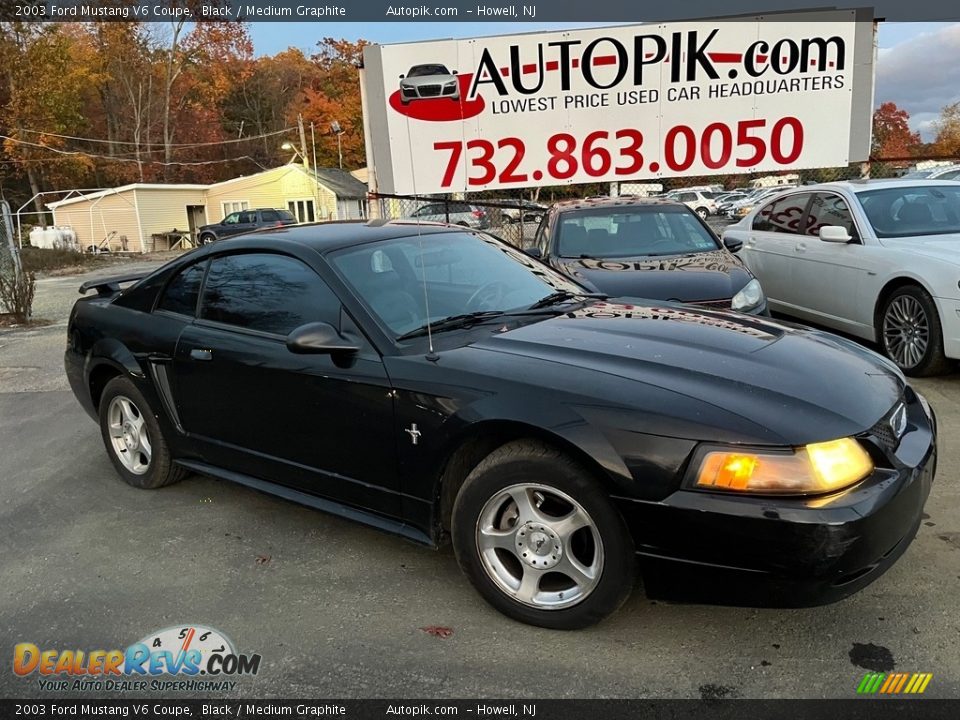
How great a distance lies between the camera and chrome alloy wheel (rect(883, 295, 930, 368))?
5.45 meters

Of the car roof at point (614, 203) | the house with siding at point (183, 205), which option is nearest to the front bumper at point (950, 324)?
the car roof at point (614, 203)

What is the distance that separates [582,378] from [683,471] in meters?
0.48

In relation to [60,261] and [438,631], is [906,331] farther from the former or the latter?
[60,261]

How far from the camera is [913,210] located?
240 inches

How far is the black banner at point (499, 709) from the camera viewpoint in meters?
2.17

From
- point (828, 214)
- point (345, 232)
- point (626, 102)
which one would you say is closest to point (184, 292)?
point (345, 232)

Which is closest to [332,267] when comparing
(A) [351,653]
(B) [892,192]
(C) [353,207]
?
(A) [351,653]

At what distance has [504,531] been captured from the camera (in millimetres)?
2674

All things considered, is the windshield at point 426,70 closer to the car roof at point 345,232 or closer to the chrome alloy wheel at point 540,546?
the car roof at point 345,232

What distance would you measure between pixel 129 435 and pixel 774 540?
364cm

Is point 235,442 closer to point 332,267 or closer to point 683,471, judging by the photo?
point 332,267

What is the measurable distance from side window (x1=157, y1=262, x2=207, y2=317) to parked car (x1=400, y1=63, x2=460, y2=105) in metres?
5.50

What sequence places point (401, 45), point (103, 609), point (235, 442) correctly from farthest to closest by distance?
point (401, 45)
point (235, 442)
point (103, 609)

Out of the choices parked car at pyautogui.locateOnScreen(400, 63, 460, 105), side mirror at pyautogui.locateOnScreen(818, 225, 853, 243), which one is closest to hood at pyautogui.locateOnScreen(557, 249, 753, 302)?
side mirror at pyautogui.locateOnScreen(818, 225, 853, 243)
